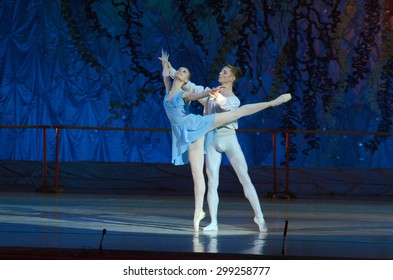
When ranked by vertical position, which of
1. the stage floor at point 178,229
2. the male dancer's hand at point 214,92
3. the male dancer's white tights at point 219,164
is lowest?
the stage floor at point 178,229

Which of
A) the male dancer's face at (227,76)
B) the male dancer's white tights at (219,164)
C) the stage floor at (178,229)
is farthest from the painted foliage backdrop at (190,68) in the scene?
the male dancer's white tights at (219,164)

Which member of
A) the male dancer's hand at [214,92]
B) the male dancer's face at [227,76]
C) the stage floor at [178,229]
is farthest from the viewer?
the male dancer's face at [227,76]

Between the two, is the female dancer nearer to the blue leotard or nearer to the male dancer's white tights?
the blue leotard

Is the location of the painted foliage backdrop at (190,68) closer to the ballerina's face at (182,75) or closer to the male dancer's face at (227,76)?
the male dancer's face at (227,76)

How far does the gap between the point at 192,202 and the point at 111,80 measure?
13.5 ft

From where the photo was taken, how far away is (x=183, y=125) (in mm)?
8180

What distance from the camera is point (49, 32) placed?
15.5 metres

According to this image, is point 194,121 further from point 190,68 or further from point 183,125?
point 190,68

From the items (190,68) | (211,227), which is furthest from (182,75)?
(190,68)

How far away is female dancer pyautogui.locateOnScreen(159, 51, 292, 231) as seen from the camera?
812 cm

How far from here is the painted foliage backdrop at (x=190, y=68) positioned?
49.5 ft

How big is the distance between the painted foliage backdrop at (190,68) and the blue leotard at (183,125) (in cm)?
694
